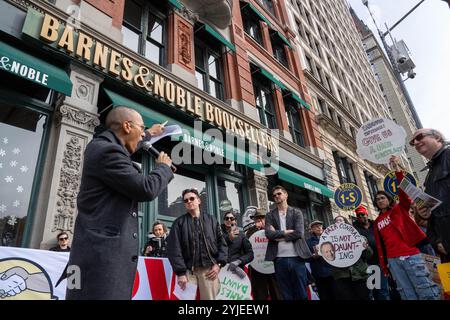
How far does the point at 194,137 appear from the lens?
8.02 meters

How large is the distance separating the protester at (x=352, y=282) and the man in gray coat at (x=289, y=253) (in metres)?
1.24

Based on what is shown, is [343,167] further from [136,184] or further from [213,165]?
[136,184]

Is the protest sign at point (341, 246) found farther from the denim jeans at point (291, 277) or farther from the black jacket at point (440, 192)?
the black jacket at point (440, 192)

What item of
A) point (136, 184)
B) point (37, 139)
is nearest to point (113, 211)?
point (136, 184)

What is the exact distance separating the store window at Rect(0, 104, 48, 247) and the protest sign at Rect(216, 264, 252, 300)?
3646 millimetres

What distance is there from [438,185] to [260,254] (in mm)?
3208

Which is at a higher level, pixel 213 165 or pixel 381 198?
pixel 213 165

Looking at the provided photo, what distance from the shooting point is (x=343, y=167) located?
1970cm

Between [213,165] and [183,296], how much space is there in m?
5.71

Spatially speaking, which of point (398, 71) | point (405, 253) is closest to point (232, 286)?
point (405, 253)

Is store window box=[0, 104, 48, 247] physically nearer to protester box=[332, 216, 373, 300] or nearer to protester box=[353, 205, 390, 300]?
protester box=[332, 216, 373, 300]

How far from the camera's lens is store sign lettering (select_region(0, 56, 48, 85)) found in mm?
4977

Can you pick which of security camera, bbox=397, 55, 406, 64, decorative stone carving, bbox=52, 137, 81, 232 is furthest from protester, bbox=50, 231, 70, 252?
security camera, bbox=397, 55, 406, 64
